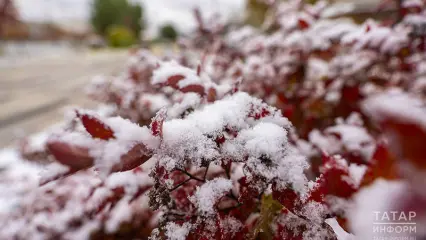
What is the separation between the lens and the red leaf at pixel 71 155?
0.42m

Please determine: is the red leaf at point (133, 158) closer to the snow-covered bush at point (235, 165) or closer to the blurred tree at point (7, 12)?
the snow-covered bush at point (235, 165)

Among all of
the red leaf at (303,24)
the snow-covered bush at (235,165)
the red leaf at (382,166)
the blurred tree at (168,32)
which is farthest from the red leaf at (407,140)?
the blurred tree at (168,32)

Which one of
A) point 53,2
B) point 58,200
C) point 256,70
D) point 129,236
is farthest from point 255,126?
point 53,2

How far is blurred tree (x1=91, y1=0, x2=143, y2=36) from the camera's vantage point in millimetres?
24922

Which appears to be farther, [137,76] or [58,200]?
[137,76]

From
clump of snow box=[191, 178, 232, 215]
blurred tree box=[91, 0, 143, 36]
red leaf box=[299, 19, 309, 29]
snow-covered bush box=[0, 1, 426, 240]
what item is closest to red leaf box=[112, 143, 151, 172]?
snow-covered bush box=[0, 1, 426, 240]

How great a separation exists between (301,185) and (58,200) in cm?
154

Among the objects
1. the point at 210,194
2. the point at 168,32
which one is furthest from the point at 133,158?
the point at 168,32

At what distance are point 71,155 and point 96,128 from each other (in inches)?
2.1

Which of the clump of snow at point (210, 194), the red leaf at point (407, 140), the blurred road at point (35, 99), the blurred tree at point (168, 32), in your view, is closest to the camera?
the red leaf at point (407, 140)

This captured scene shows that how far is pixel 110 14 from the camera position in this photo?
81.8ft

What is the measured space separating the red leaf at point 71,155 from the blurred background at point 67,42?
1487 mm

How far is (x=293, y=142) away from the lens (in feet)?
3.32

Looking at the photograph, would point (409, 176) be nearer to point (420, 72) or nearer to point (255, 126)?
point (255, 126)
